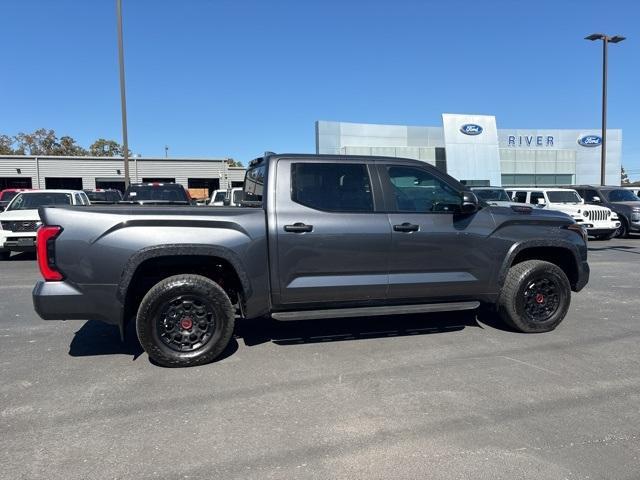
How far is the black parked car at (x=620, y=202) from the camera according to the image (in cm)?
1691

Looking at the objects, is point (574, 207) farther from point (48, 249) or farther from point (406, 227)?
point (48, 249)

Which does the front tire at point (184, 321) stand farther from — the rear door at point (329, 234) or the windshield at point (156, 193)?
the windshield at point (156, 193)

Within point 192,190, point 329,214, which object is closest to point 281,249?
point 329,214

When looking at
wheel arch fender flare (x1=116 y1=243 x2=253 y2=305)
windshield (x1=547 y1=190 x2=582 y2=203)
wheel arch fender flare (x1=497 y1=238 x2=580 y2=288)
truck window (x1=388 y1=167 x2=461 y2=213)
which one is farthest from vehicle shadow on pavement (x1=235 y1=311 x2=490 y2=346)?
windshield (x1=547 y1=190 x2=582 y2=203)

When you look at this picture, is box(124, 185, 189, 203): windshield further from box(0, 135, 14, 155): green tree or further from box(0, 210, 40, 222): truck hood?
box(0, 135, 14, 155): green tree

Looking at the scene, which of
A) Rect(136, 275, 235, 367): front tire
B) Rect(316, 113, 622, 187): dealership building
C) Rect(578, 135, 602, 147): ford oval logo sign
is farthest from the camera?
Rect(578, 135, 602, 147): ford oval logo sign

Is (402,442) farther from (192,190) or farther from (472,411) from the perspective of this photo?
(192,190)

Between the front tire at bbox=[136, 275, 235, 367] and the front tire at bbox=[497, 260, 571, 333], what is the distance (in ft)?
10.0

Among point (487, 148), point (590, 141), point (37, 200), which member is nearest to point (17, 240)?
point (37, 200)

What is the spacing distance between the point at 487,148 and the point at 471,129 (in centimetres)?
204

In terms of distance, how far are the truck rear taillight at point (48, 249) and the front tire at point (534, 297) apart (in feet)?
14.8

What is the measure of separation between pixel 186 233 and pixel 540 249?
396 centimetres

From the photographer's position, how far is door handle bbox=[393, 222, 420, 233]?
495cm

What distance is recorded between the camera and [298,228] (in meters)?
4.66
